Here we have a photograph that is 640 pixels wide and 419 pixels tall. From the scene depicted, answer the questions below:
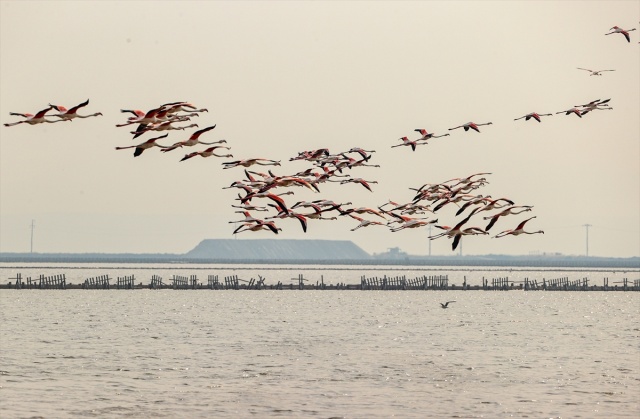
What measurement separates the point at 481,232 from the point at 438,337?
82.7m

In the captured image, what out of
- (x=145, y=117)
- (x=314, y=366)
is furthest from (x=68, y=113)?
(x=314, y=366)

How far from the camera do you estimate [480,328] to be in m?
130

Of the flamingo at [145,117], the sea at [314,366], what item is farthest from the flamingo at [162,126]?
the sea at [314,366]

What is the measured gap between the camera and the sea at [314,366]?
208 feet

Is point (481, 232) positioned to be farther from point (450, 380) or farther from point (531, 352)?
point (531, 352)

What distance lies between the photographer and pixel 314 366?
83.2 m

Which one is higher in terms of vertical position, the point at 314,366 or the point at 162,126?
the point at 162,126

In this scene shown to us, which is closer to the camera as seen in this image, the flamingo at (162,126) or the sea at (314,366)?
the flamingo at (162,126)

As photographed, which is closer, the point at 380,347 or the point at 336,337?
the point at 380,347

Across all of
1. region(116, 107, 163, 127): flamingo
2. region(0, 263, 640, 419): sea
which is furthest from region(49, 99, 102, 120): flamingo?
region(0, 263, 640, 419): sea

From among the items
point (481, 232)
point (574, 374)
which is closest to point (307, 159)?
point (481, 232)

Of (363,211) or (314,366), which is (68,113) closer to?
(363,211)

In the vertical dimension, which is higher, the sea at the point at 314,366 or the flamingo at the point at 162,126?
the flamingo at the point at 162,126

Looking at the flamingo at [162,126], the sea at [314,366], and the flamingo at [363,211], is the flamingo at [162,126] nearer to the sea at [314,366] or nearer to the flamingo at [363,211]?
the flamingo at [363,211]
